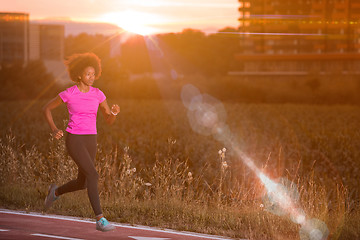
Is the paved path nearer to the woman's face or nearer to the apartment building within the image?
the woman's face

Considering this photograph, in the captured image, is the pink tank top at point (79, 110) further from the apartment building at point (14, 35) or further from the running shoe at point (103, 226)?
the apartment building at point (14, 35)

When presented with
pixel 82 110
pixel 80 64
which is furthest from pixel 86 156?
pixel 80 64

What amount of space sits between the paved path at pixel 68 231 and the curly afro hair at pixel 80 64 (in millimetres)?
1855

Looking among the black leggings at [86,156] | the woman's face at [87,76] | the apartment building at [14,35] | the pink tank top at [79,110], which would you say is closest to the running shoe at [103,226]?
the black leggings at [86,156]

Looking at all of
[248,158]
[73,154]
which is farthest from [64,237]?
[248,158]

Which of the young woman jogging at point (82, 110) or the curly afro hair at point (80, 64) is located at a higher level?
the curly afro hair at point (80, 64)

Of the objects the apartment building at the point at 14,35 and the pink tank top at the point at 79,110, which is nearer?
the pink tank top at the point at 79,110

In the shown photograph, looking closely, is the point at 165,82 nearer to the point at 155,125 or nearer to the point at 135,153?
the point at 155,125

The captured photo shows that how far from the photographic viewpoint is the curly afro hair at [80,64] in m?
6.18

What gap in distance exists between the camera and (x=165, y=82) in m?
98.1

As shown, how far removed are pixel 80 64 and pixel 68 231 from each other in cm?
208

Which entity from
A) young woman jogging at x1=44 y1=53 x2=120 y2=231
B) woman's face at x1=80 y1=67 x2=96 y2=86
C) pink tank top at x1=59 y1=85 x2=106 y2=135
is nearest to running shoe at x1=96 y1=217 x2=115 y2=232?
young woman jogging at x1=44 y1=53 x2=120 y2=231

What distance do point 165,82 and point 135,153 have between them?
75604 millimetres

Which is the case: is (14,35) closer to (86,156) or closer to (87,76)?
(87,76)
